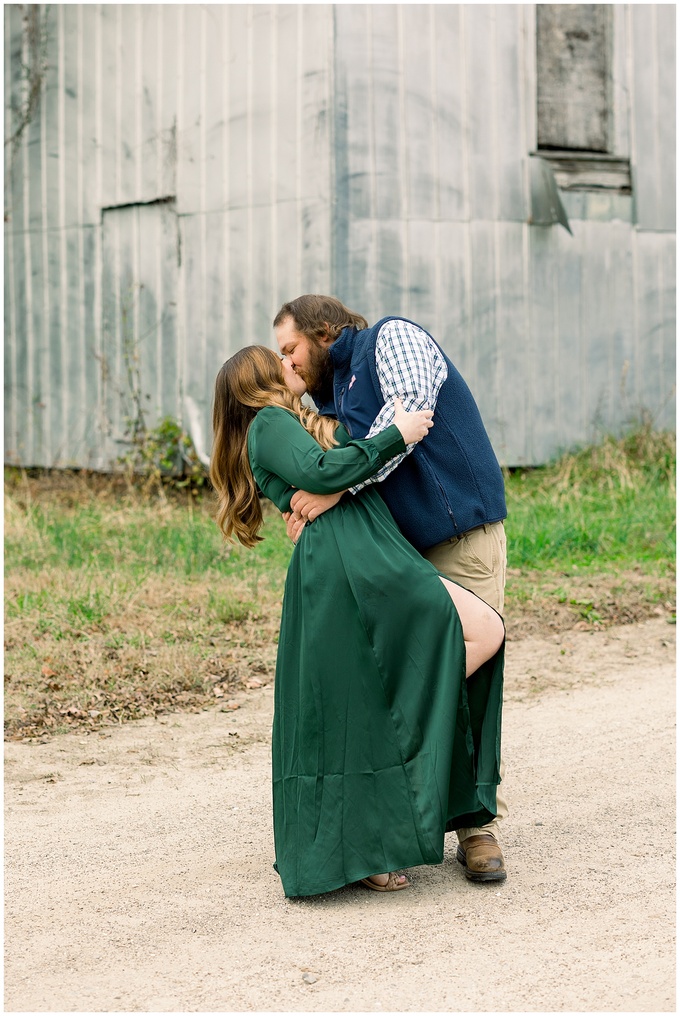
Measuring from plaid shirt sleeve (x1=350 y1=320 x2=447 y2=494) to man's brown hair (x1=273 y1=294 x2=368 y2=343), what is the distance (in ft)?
0.63

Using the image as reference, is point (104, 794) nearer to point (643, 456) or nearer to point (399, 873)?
point (399, 873)

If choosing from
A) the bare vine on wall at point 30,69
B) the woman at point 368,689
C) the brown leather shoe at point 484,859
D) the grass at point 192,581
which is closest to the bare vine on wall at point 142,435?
the grass at point 192,581

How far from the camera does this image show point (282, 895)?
378 centimetres

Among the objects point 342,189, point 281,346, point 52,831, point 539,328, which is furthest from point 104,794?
point 539,328

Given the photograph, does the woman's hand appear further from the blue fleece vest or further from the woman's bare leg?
the woman's bare leg

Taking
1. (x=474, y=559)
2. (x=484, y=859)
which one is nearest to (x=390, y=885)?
(x=484, y=859)

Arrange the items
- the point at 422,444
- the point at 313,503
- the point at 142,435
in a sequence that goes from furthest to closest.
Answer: the point at 142,435 → the point at 422,444 → the point at 313,503

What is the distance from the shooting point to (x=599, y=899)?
368 cm

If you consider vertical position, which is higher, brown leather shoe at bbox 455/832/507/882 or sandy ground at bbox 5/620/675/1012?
brown leather shoe at bbox 455/832/507/882

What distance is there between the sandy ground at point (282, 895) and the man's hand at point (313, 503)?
124cm

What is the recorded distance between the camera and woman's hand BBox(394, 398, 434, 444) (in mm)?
3668

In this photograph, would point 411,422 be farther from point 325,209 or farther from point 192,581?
point 325,209

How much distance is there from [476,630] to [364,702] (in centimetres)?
43

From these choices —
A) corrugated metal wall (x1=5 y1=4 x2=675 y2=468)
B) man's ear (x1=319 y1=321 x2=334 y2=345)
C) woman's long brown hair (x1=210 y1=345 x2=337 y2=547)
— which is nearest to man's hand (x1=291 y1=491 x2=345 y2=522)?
woman's long brown hair (x1=210 y1=345 x2=337 y2=547)
